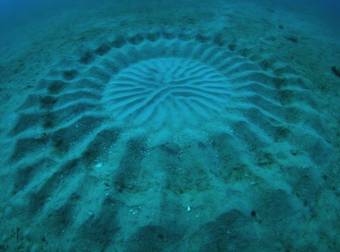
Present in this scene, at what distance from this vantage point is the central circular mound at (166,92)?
3.15 metres

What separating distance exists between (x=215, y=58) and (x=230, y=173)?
2280 millimetres

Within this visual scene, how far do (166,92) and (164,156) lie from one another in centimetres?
108

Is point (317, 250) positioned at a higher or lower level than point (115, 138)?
lower

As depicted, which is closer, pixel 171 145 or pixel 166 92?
pixel 171 145

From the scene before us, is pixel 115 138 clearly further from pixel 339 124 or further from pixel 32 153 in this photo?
pixel 339 124

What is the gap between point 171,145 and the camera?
109 inches

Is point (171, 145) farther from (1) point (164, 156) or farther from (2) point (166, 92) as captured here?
(2) point (166, 92)

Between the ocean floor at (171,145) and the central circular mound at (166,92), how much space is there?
0.06 feet

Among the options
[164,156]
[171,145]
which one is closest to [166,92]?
[171,145]

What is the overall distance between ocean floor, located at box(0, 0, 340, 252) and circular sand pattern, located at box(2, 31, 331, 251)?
0.04 feet

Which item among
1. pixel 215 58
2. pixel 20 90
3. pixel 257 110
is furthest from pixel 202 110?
pixel 20 90

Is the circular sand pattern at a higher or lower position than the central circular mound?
lower

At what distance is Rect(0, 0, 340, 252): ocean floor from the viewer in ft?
7.16

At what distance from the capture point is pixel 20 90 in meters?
3.83
